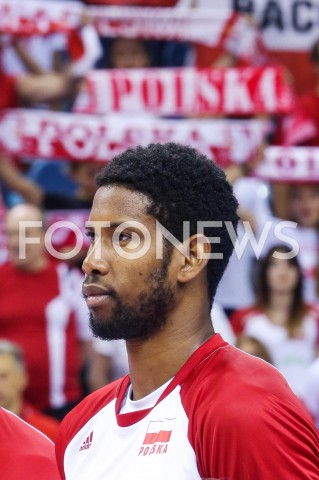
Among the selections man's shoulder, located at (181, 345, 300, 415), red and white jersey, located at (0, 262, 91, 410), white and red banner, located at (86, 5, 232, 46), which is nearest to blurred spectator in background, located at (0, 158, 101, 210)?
red and white jersey, located at (0, 262, 91, 410)

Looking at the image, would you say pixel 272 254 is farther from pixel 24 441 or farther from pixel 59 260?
pixel 24 441

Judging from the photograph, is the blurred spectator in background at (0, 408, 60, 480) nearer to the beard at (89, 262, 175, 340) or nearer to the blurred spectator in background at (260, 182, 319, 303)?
the beard at (89, 262, 175, 340)

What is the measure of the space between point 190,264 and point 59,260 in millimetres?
3989

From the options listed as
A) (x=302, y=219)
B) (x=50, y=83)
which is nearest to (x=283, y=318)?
(x=302, y=219)

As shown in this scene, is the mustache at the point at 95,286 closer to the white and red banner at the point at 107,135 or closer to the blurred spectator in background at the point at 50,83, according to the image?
the white and red banner at the point at 107,135

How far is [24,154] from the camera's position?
6328mm

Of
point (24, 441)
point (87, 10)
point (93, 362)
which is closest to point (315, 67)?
point (87, 10)

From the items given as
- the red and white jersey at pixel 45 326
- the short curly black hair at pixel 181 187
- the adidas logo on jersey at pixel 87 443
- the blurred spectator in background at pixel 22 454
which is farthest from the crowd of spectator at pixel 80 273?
the short curly black hair at pixel 181 187

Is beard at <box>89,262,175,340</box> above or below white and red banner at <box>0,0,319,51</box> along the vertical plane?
below

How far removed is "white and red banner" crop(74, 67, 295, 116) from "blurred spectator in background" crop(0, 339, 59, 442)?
1865 millimetres

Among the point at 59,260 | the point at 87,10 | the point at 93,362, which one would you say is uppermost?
the point at 87,10

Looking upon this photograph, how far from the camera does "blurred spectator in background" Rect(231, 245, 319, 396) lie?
235 inches

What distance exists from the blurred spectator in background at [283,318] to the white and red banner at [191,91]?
945 millimetres

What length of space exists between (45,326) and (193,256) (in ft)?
12.0
